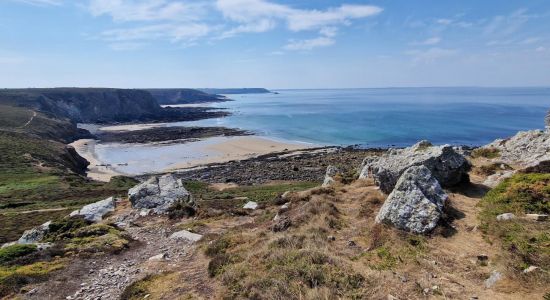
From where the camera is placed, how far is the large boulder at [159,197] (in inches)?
939

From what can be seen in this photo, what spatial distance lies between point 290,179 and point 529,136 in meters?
38.3

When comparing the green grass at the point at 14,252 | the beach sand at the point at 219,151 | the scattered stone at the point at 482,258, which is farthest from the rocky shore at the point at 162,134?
the scattered stone at the point at 482,258

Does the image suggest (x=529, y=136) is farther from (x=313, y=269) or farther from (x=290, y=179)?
(x=290, y=179)

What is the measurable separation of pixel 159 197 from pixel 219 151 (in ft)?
208

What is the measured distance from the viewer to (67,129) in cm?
11100

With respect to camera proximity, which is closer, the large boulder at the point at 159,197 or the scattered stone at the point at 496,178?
the scattered stone at the point at 496,178

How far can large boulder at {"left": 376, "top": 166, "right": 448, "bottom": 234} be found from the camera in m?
12.9

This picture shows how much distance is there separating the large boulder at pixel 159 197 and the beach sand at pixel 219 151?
4400 centimetres

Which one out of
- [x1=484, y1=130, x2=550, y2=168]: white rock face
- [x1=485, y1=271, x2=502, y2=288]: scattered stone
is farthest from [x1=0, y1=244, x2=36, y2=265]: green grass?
[x1=484, y1=130, x2=550, y2=168]: white rock face

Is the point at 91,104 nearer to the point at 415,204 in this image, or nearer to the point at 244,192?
the point at 244,192

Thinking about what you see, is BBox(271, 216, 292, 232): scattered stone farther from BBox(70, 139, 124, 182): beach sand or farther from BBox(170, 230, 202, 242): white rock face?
BBox(70, 139, 124, 182): beach sand

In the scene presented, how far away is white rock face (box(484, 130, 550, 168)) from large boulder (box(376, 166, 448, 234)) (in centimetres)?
944

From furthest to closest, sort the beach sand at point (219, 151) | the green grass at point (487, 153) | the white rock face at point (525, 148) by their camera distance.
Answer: the beach sand at point (219, 151)
the green grass at point (487, 153)
the white rock face at point (525, 148)

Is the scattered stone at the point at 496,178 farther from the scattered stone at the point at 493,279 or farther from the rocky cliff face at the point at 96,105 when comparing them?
the rocky cliff face at the point at 96,105
